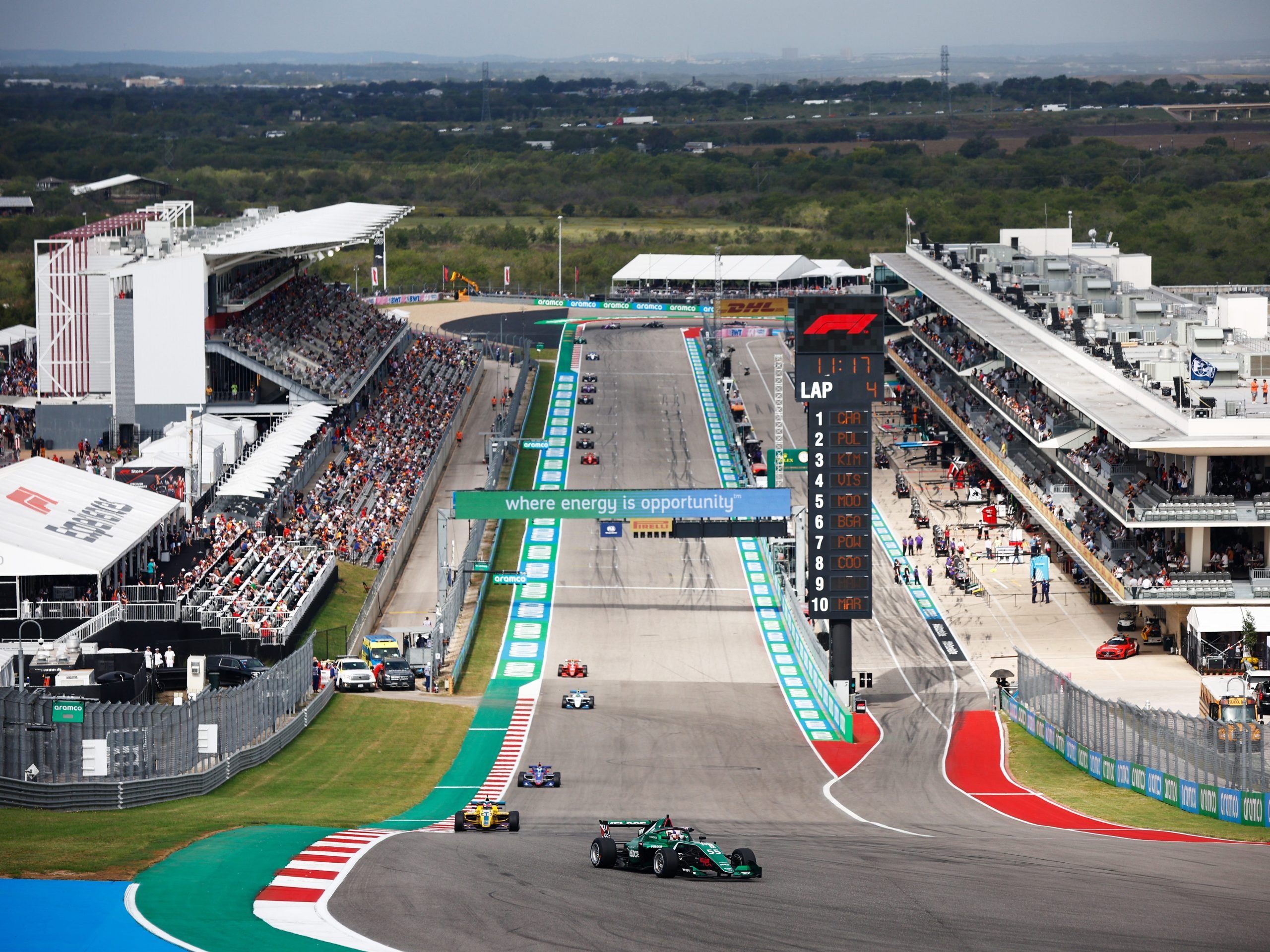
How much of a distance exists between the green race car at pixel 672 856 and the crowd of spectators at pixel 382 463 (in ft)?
125

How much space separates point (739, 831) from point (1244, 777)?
11931 millimetres

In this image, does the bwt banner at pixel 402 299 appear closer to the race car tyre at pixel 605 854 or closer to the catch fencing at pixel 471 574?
the catch fencing at pixel 471 574

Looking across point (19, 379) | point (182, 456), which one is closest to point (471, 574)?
point (182, 456)

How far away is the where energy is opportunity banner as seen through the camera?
67875 mm

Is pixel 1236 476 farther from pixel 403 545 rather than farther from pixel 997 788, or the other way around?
pixel 403 545

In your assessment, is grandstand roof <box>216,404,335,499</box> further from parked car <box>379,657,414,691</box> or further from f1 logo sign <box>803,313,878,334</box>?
f1 logo sign <box>803,313,878,334</box>

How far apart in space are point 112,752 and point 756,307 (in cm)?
10607

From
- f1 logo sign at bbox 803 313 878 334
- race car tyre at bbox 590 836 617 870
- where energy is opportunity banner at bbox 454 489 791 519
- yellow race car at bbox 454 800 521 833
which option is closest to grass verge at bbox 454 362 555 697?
where energy is opportunity banner at bbox 454 489 791 519

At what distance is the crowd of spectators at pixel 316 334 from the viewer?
294ft

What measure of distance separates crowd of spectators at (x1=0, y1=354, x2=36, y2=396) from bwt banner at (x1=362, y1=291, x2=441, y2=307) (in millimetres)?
57608

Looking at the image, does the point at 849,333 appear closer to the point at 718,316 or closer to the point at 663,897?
the point at 663,897

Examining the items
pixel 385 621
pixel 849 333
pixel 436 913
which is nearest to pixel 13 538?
pixel 385 621

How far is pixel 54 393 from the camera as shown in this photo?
282ft

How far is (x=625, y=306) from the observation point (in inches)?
6024
